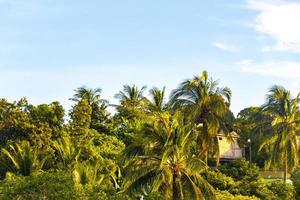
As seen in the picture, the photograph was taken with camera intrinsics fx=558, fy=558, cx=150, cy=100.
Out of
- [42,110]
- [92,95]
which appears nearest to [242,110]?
[92,95]

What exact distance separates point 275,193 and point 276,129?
10.7m

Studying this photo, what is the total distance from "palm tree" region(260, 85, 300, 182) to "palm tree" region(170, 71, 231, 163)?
574cm

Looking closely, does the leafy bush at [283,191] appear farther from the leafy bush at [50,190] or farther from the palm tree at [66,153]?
the leafy bush at [50,190]

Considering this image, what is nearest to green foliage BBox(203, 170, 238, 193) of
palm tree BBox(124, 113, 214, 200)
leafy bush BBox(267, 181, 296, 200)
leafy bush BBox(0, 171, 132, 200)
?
leafy bush BBox(267, 181, 296, 200)

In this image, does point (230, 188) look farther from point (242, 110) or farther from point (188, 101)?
point (242, 110)

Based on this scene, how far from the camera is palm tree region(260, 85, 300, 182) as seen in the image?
4906cm

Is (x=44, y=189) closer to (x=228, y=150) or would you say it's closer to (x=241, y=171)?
(x=241, y=171)

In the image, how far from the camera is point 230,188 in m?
39.9

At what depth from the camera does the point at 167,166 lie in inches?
1061

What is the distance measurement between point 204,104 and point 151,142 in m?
19.6

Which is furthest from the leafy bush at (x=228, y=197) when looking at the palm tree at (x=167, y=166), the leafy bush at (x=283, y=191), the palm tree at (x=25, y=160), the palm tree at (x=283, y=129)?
the palm tree at (x=25, y=160)

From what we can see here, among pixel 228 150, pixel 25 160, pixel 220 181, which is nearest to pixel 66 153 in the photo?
pixel 25 160

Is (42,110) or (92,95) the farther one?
(92,95)

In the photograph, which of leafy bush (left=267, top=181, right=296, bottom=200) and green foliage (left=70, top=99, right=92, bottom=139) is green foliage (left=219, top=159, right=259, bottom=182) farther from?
green foliage (left=70, top=99, right=92, bottom=139)
